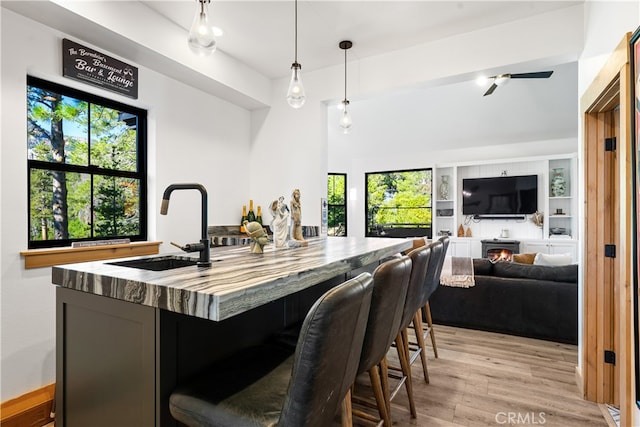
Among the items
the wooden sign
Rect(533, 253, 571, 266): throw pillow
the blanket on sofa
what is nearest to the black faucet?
the wooden sign

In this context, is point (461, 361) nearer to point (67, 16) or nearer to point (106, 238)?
point (106, 238)

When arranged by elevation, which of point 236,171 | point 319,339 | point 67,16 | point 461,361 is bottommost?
point 461,361

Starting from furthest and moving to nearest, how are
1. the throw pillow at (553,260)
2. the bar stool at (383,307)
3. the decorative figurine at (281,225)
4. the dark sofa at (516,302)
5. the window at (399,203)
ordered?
the window at (399,203)
the throw pillow at (553,260)
the dark sofa at (516,302)
the decorative figurine at (281,225)
the bar stool at (383,307)

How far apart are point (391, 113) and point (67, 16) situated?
593 cm

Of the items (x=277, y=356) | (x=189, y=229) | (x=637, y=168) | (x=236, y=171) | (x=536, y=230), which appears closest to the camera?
(x=277, y=356)

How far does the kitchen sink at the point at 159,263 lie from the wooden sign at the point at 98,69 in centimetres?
165

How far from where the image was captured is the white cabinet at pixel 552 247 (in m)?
6.10

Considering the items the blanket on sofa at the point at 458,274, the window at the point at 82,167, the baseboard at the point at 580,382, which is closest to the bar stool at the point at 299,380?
the window at the point at 82,167

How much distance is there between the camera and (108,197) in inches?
111

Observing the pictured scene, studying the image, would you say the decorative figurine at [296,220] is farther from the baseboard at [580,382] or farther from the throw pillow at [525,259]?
the throw pillow at [525,259]

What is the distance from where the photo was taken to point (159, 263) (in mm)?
1661

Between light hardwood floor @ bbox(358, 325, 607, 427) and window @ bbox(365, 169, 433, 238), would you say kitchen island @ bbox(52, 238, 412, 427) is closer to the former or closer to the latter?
light hardwood floor @ bbox(358, 325, 607, 427)

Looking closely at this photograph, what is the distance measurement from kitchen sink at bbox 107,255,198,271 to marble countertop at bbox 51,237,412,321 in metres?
0.11

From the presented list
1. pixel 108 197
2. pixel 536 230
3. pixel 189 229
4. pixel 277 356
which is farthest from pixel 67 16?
pixel 536 230
